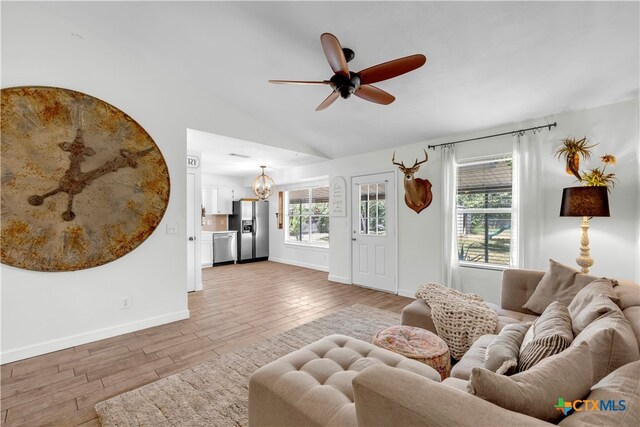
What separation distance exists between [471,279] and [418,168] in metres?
1.80

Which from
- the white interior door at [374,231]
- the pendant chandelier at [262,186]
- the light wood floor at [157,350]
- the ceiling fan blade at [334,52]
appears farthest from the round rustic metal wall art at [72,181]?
the white interior door at [374,231]

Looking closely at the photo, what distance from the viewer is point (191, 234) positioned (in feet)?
16.0

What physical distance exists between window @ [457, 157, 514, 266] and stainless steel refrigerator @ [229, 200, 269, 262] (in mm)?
5386

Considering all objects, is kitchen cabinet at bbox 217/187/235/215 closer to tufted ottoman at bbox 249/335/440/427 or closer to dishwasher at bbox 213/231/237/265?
dishwasher at bbox 213/231/237/265

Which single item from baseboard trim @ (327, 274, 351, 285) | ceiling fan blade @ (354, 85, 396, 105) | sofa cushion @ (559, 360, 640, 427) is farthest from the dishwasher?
sofa cushion @ (559, 360, 640, 427)

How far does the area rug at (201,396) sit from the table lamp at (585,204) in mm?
2396

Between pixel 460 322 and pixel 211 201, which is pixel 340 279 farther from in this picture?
pixel 211 201

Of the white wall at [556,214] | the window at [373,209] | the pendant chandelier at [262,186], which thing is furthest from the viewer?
the pendant chandelier at [262,186]

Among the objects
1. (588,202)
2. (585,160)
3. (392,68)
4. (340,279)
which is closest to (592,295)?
(588,202)

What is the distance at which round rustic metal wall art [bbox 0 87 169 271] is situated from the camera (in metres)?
2.56

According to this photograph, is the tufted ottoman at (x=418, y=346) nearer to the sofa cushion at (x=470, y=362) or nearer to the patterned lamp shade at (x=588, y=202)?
the sofa cushion at (x=470, y=362)

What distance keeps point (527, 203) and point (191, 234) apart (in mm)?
5069

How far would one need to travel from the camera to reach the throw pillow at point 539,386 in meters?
0.84

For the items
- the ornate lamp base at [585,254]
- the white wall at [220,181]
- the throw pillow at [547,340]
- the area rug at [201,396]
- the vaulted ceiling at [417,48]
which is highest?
the vaulted ceiling at [417,48]
